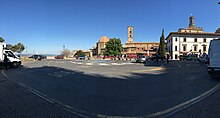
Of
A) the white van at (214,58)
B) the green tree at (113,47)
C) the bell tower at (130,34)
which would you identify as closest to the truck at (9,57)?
the white van at (214,58)

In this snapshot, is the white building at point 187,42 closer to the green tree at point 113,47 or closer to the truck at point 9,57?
the green tree at point 113,47

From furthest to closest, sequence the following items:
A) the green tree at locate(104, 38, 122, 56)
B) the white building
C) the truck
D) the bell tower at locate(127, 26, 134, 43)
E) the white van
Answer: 1. the bell tower at locate(127, 26, 134, 43)
2. the green tree at locate(104, 38, 122, 56)
3. the white building
4. the truck
5. the white van

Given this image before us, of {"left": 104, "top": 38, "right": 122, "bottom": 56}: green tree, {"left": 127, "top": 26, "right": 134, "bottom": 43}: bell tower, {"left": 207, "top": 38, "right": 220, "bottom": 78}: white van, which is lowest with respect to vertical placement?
{"left": 207, "top": 38, "right": 220, "bottom": 78}: white van

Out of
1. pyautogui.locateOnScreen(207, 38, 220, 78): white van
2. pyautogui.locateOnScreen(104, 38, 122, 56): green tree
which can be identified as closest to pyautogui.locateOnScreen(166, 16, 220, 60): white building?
pyautogui.locateOnScreen(104, 38, 122, 56): green tree

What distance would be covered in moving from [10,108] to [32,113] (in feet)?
3.19

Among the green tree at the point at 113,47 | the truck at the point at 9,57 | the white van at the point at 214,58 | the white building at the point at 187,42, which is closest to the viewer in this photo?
the white van at the point at 214,58

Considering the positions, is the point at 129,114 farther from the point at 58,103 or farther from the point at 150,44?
the point at 150,44

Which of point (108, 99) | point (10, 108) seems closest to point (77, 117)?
point (108, 99)

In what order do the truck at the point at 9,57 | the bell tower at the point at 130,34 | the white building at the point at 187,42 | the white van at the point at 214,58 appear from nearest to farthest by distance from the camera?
the white van at the point at 214,58 → the truck at the point at 9,57 → the white building at the point at 187,42 → the bell tower at the point at 130,34

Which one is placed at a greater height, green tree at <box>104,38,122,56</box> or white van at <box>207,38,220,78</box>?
green tree at <box>104,38,122,56</box>

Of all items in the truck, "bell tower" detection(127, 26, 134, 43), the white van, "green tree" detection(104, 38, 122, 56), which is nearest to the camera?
the white van

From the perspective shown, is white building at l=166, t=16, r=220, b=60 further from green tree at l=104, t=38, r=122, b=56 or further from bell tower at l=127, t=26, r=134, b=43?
bell tower at l=127, t=26, r=134, b=43

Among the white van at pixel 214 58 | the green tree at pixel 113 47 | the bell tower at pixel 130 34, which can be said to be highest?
the bell tower at pixel 130 34

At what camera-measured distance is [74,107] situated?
16.0 ft
